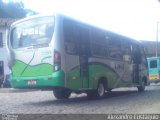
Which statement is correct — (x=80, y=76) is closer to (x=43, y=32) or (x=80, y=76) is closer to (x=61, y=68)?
(x=61, y=68)

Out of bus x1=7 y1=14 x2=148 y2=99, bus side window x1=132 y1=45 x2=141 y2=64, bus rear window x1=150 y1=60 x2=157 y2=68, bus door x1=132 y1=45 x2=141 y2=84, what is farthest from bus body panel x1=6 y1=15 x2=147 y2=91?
bus rear window x1=150 y1=60 x2=157 y2=68

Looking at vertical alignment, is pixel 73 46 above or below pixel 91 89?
above

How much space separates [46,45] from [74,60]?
1189 mm

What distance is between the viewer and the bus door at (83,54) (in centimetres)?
1247

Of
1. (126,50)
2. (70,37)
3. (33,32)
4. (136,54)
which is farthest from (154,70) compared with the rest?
(33,32)

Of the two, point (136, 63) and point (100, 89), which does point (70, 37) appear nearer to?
point (100, 89)

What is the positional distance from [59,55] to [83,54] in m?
1.68

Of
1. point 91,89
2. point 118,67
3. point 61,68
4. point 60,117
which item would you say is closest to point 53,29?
point 61,68

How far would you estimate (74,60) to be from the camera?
39.3 feet

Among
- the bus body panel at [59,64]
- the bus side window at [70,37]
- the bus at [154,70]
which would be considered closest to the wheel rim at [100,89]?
the bus body panel at [59,64]

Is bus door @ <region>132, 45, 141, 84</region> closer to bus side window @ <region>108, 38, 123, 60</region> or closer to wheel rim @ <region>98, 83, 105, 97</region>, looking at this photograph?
bus side window @ <region>108, 38, 123, 60</region>

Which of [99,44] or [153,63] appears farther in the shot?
[153,63]

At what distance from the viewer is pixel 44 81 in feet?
37.3

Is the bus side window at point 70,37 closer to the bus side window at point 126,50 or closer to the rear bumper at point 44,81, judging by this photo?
the rear bumper at point 44,81
